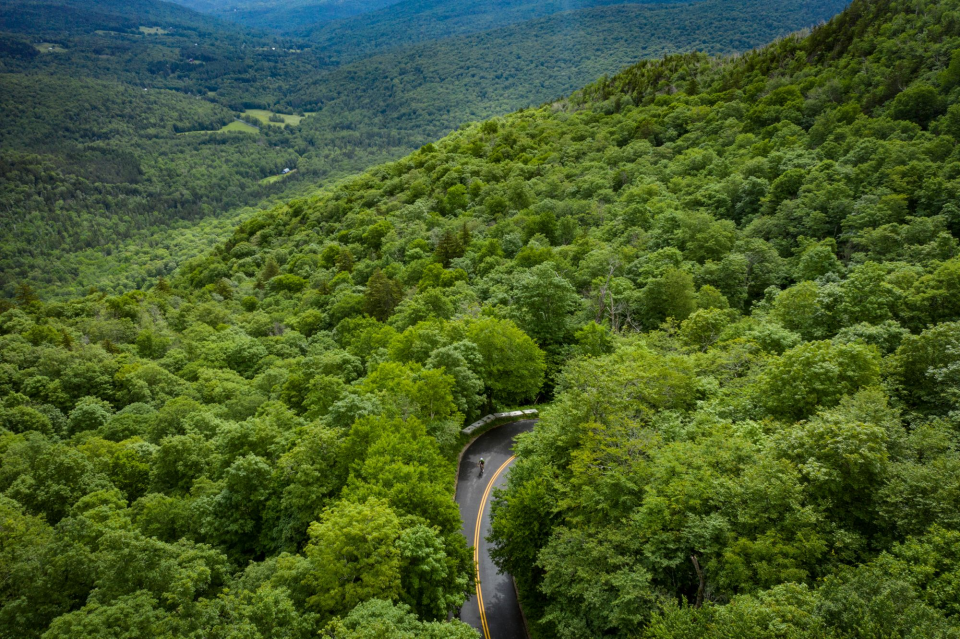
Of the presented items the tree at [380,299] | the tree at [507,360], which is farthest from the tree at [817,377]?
the tree at [380,299]

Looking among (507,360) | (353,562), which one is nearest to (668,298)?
(507,360)

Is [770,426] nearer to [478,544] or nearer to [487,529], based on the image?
[487,529]

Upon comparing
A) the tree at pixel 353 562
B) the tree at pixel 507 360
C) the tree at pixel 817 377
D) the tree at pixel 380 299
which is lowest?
the tree at pixel 380 299

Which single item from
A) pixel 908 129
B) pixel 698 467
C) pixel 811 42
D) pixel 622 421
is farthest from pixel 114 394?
pixel 811 42

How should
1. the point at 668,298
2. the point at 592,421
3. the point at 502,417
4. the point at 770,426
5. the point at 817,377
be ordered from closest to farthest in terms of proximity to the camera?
1. the point at 770,426
2. the point at 817,377
3. the point at 592,421
4. the point at 502,417
5. the point at 668,298

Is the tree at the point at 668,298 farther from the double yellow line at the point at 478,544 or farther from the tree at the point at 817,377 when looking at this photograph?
the double yellow line at the point at 478,544

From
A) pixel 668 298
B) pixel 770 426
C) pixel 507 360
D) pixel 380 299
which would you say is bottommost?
pixel 380 299

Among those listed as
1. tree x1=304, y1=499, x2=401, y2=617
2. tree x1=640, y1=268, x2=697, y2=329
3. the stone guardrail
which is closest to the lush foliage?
tree x1=640, y1=268, x2=697, y2=329
